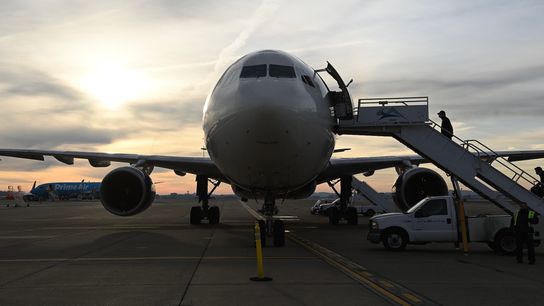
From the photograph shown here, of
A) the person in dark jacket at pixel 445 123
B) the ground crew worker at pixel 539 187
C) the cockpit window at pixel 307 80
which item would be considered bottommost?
the ground crew worker at pixel 539 187

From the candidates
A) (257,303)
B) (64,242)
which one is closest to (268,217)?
(64,242)

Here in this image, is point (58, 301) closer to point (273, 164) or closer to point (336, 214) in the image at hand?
point (273, 164)

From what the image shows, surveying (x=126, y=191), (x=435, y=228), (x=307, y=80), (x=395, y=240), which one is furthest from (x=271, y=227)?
(x=126, y=191)

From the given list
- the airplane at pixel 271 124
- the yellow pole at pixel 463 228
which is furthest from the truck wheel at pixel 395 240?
the airplane at pixel 271 124

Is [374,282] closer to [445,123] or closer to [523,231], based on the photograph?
[523,231]

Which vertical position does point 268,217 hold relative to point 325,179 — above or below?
below

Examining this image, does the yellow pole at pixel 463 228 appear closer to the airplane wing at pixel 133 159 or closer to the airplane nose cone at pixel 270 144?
the airplane nose cone at pixel 270 144

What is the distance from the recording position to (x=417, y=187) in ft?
56.9

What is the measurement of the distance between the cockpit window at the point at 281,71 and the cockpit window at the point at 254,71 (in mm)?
183

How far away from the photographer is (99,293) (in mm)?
7023

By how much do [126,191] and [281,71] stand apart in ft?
28.6

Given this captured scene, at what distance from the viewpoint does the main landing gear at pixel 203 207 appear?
20906 mm

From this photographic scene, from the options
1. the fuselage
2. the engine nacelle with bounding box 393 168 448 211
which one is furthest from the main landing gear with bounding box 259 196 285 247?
the engine nacelle with bounding box 393 168 448 211

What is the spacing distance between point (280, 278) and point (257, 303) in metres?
1.97
